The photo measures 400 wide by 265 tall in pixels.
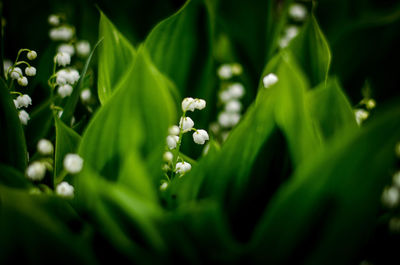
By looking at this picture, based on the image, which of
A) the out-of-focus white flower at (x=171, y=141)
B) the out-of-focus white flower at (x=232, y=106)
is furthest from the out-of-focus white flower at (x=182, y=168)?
the out-of-focus white flower at (x=232, y=106)

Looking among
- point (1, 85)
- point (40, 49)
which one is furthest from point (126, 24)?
point (1, 85)

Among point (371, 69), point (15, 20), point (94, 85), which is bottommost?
point (371, 69)

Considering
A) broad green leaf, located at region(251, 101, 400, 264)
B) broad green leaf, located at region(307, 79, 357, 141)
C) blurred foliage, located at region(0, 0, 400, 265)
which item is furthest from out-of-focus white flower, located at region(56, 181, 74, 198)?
broad green leaf, located at region(307, 79, 357, 141)

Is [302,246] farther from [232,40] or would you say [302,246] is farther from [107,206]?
[232,40]

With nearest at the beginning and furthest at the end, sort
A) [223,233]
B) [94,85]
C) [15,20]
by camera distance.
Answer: [223,233]
[94,85]
[15,20]

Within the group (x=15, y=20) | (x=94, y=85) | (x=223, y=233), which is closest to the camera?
(x=223, y=233)

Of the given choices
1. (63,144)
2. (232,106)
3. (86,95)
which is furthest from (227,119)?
(63,144)

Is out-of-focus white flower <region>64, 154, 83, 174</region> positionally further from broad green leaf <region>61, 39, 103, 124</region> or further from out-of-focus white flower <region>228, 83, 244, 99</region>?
out-of-focus white flower <region>228, 83, 244, 99</region>

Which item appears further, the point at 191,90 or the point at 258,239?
the point at 191,90
